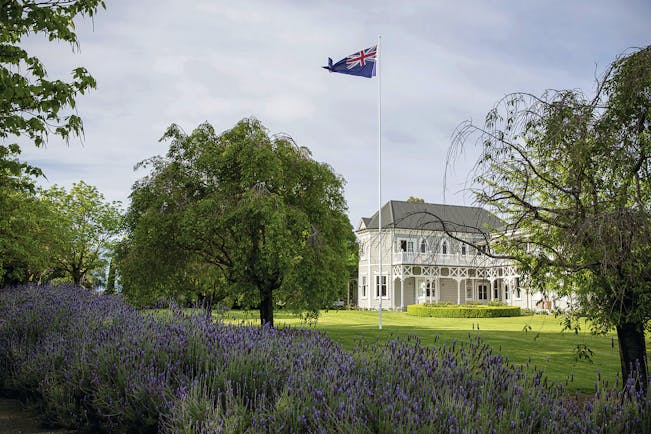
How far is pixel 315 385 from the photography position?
4.52 metres

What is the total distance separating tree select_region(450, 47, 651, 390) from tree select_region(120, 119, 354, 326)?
645 centimetres

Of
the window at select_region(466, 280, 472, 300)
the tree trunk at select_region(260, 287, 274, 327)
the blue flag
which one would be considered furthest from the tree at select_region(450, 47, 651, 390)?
the window at select_region(466, 280, 472, 300)

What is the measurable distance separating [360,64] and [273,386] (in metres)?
21.3

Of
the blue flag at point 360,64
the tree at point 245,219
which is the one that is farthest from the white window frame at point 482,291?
the tree at point 245,219

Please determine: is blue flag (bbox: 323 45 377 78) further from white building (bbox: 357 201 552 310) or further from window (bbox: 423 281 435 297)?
window (bbox: 423 281 435 297)

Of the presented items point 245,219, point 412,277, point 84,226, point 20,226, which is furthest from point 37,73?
point 412,277

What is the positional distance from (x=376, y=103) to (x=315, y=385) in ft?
76.5

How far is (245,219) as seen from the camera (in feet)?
44.5

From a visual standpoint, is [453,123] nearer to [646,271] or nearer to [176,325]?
[646,271]

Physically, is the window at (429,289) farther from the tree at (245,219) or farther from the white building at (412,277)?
the tree at (245,219)

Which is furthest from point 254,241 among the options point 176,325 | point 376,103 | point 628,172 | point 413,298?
point 413,298

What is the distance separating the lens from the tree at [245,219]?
13359 millimetres

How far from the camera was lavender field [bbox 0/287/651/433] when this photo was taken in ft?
Result: 12.6

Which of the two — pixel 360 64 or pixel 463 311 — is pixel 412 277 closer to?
pixel 463 311
